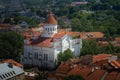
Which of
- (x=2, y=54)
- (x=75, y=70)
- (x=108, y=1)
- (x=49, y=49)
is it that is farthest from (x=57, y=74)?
(x=108, y=1)

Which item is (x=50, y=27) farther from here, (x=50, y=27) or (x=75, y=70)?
(x=75, y=70)

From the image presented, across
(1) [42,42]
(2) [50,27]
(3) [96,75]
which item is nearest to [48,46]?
(1) [42,42]

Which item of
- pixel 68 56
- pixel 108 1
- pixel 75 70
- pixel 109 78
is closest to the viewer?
pixel 109 78

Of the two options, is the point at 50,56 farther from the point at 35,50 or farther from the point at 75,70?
the point at 75,70

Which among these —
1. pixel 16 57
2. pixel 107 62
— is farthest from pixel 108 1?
pixel 107 62

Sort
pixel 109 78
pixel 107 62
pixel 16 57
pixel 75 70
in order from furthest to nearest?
1. pixel 16 57
2. pixel 107 62
3. pixel 75 70
4. pixel 109 78

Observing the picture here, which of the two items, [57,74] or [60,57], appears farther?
[60,57]

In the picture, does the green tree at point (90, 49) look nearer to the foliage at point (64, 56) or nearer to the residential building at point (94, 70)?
the foliage at point (64, 56)

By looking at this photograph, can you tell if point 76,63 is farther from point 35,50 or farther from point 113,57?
point 35,50
